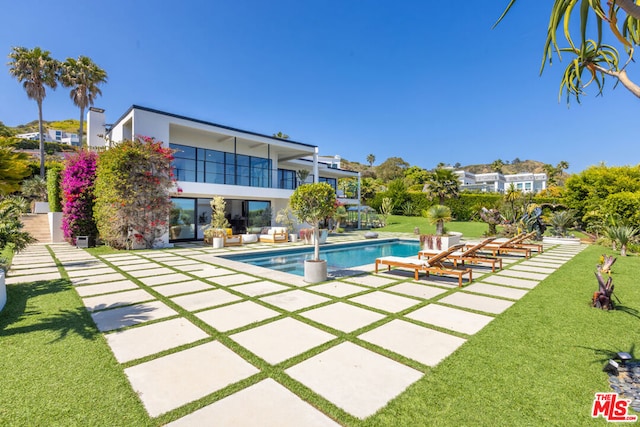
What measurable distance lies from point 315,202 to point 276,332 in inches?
151

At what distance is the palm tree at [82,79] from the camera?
80.3 feet

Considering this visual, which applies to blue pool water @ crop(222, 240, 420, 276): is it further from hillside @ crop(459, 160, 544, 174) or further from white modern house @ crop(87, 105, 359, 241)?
hillside @ crop(459, 160, 544, 174)

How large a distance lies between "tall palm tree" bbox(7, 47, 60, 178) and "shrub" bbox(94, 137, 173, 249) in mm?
19692

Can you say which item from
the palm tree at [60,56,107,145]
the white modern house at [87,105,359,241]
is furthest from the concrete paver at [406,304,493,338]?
the palm tree at [60,56,107,145]

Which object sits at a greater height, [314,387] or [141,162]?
[141,162]

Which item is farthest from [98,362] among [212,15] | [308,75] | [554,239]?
[308,75]

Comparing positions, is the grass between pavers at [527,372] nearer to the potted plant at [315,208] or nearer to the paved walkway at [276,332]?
the paved walkway at [276,332]

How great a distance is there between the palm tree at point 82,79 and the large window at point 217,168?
14525mm

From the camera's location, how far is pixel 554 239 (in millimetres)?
16438

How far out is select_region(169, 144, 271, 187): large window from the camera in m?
16.0

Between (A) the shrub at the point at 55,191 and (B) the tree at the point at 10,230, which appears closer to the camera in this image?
(B) the tree at the point at 10,230

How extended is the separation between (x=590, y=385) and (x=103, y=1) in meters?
16.4

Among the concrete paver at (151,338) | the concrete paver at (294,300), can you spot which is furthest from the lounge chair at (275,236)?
the concrete paver at (151,338)

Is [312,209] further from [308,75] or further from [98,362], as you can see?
[308,75]
